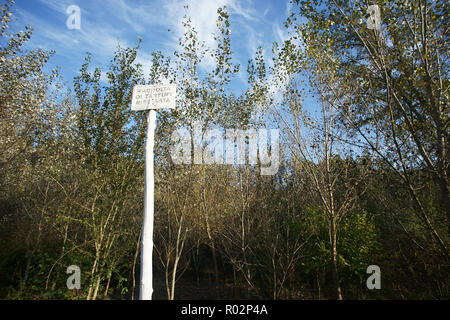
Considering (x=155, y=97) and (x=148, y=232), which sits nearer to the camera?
(x=148, y=232)

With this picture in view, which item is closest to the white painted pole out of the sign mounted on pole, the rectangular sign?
the sign mounted on pole

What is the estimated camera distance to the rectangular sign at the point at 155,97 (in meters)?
2.41

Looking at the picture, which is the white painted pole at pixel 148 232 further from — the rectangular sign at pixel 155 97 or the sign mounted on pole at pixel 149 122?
the rectangular sign at pixel 155 97

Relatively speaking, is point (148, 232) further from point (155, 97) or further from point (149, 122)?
point (155, 97)

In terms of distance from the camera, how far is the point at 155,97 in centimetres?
242

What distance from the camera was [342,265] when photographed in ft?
17.4

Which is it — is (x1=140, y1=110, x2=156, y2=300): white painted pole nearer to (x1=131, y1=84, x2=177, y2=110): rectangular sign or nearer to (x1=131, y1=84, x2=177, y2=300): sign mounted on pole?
(x1=131, y1=84, x2=177, y2=300): sign mounted on pole

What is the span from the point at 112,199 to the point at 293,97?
4.03 metres

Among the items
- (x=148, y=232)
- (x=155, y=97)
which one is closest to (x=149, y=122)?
(x=155, y=97)

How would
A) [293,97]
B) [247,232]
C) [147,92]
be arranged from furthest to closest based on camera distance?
[247,232] → [293,97] → [147,92]

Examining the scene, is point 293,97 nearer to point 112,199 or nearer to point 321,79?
point 321,79

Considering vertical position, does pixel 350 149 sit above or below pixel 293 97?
below

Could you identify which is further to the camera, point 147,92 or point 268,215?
point 268,215
